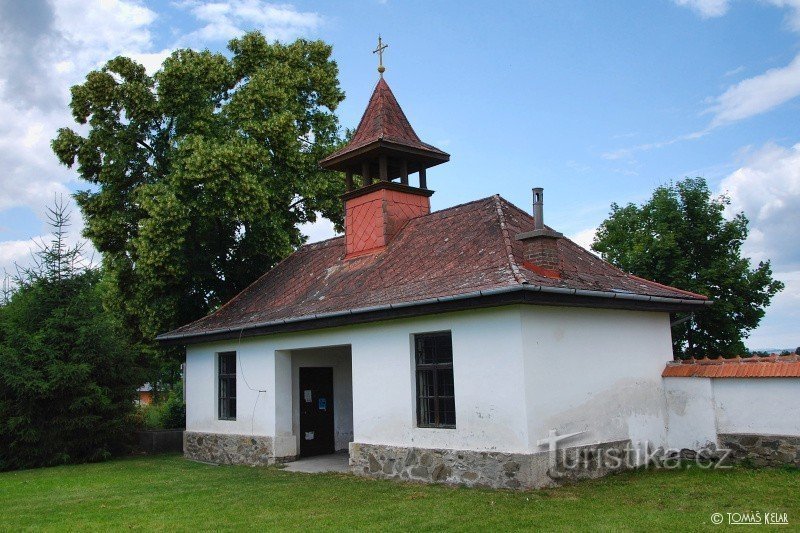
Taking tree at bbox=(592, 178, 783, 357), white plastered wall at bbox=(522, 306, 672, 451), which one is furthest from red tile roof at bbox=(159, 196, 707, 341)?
tree at bbox=(592, 178, 783, 357)

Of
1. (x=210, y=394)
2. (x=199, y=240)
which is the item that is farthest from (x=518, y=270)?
(x=199, y=240)

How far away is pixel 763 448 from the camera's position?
10.5 meters

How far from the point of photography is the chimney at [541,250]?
35.0ft

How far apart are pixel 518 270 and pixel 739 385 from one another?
4033 mm

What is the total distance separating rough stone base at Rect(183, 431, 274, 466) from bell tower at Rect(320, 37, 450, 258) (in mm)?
4544

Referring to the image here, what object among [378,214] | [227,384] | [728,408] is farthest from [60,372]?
[728,408]

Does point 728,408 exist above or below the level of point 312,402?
below

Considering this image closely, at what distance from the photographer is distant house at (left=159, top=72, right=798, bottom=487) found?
1005 centimetres

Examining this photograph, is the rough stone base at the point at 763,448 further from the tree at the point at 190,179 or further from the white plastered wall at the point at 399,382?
the tree at the point at 190,179

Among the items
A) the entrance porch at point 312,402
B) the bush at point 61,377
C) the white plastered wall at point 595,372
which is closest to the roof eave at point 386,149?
the entrance porch at point 312,402

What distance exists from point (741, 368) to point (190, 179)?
12503 mm

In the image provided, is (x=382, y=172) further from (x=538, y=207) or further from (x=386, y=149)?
(x=538, y=207)

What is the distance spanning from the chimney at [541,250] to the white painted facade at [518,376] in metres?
0.67

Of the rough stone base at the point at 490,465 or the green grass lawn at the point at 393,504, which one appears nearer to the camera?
the green grass lawn at the point at 393,504
